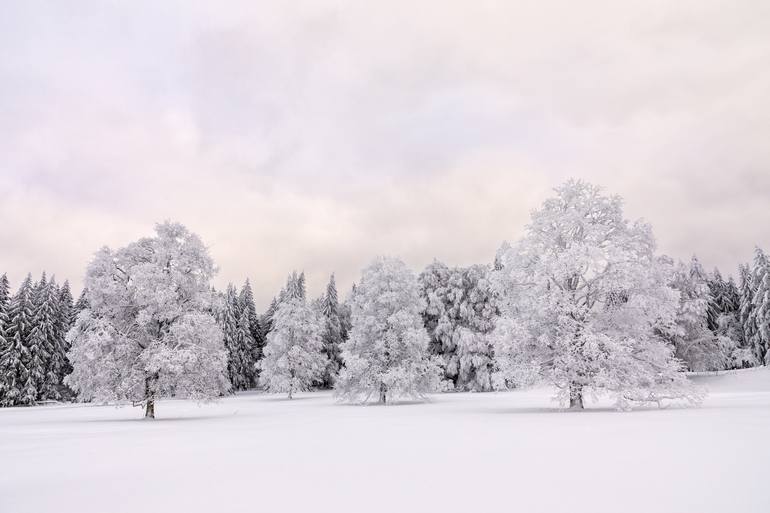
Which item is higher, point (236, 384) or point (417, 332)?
point (417, 332)

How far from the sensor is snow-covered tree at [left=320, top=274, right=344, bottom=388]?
89250 millimetres

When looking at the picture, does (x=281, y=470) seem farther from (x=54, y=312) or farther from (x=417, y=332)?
(x=54, y=312)

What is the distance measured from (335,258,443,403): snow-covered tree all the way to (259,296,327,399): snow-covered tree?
22225 millimetres

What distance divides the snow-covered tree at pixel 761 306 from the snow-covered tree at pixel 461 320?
116 ft

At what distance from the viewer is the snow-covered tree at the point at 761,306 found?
68.4 m

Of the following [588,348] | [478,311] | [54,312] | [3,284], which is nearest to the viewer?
[588,348]

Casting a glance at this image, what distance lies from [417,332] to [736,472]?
3412cm

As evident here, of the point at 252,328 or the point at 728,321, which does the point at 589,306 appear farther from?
the point at 252,328

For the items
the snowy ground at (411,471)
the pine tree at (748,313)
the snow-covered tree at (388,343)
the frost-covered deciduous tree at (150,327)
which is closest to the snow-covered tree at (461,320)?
the snow-covered tree at (388,343)

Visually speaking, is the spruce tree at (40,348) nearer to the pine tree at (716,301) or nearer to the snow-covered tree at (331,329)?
the snow-covered tree at (331,329)

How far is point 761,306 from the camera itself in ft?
226

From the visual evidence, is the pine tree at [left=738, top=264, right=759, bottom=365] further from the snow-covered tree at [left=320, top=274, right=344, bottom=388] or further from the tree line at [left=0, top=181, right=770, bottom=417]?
the snow-covered tree at [left=320, top=274, right=344, bottom=388]

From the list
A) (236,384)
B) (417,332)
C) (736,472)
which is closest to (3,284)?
(236,384)

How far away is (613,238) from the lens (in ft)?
101
